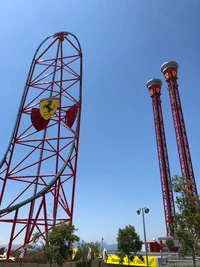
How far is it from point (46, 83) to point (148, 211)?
48.9ft

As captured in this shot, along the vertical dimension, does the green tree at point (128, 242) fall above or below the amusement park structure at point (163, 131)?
below

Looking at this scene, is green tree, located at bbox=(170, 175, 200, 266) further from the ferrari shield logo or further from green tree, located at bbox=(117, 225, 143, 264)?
the ferrari shield logo

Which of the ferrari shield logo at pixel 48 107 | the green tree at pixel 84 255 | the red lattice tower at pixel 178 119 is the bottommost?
the green tree at pixel 84 255

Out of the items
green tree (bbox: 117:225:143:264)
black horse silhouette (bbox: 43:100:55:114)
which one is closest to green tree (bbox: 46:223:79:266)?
green tree (bbox: 117:225:143:264)

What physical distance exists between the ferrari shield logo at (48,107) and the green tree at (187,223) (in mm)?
12642

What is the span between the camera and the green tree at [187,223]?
571 inches

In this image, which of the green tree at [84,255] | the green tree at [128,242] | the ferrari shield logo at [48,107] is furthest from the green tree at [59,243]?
the ferrari shield logo at [48,107]

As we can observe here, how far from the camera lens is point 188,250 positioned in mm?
14516

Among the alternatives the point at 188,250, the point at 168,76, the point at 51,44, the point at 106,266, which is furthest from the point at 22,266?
the point at 168,76

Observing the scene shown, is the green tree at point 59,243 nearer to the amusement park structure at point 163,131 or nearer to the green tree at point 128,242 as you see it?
the green tree at point 128,242

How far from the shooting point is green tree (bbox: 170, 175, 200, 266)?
14500mm

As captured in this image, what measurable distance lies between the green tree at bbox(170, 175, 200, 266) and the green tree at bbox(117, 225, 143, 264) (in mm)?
8316

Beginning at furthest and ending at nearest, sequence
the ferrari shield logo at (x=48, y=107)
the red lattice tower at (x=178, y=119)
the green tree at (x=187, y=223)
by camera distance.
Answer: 1. the red lattice tower at (x=178, y=119)
2. the ferrari shield logo at (x=48, y=107)
3. the green tree at (x=187, y=223)

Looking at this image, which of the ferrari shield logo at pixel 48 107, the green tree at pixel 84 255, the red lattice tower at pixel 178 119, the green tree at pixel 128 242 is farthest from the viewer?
the red lattice tower at pixel 178 119
